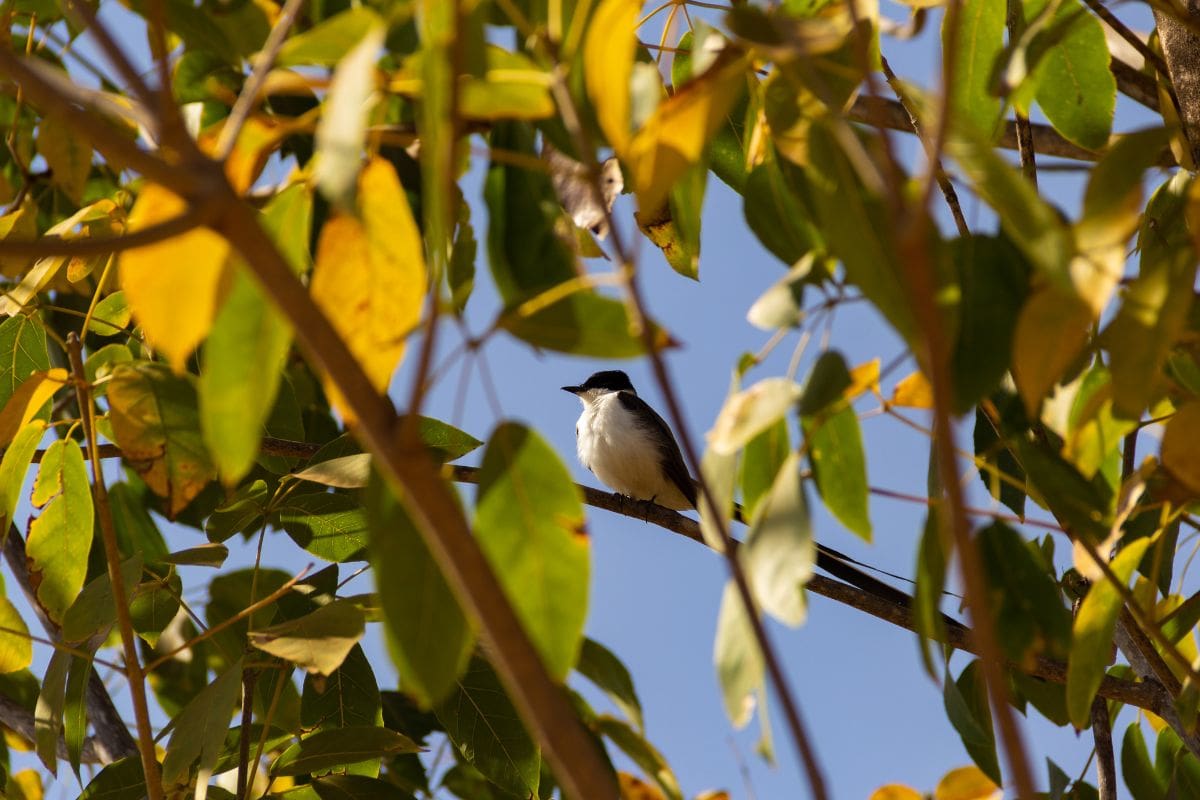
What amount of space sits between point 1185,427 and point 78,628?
5.29 feet

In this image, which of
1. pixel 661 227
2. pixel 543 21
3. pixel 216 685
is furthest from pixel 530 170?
pixel 216 685

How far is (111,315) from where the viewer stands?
8.23ft

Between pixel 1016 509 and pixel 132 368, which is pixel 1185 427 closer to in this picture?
pixel 1016 509

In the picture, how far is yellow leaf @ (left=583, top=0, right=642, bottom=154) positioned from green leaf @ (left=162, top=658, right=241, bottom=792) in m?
1.23

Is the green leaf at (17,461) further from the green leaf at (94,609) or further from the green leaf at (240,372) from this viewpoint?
the green leaf at (240,372)

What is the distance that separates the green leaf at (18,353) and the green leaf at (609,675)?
1.34 meters

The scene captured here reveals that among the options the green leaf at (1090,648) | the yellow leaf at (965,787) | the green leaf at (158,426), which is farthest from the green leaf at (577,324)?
the yellow leaf at (965,787)

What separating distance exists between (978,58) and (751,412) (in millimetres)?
802

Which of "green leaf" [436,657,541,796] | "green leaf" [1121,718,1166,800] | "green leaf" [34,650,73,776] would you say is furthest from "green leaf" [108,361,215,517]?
"green leaf" [1121,718,1166,800]

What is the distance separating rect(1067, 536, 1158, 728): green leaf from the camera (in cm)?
144

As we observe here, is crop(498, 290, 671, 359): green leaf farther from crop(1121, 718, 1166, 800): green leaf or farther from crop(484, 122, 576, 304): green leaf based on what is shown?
crop(1121, 718, 1166, 800): green leaf

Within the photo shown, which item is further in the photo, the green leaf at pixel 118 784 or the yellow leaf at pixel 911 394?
the green leaf at pixel 118 784

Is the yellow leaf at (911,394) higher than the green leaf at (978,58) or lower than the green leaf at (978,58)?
lower

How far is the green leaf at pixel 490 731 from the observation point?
2.38m
